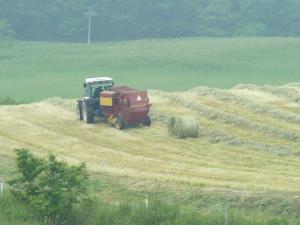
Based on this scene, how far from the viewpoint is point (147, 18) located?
357 feet

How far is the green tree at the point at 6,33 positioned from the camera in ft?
296

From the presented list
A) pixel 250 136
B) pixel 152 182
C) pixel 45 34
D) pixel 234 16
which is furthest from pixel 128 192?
pixel 234 16

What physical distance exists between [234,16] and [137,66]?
44.4 metres

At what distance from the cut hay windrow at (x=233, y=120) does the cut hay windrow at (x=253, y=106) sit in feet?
4.16

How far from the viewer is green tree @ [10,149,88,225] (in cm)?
2158

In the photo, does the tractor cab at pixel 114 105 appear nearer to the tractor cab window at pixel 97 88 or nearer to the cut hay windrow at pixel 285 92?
the tractor cab window at pixel 97 88

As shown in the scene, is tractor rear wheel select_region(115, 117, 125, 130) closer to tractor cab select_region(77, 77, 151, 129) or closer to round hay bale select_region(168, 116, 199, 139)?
tractor cab select_region(77, 77, 151, 129)

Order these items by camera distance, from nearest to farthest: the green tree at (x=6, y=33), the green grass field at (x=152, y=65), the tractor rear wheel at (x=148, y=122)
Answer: the tractor rear wheel at (x=148, y=122) → the green grass field at (x=152, y=65) → the green tree at (x=6, y=33)

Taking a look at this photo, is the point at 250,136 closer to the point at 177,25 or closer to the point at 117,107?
the point at 117,107

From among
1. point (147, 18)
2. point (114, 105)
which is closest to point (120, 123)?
point (114, 105)

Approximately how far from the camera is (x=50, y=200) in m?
21.5

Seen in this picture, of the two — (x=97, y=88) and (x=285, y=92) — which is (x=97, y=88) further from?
(x=285, y=92)

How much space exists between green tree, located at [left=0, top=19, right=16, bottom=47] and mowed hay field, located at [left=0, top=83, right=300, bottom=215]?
50071 mm

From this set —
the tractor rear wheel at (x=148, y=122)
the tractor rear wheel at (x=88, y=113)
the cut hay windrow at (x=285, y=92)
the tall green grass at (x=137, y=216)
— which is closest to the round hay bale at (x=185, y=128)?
the tractor rear wheel at (x=148, y=122)
